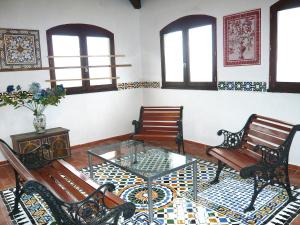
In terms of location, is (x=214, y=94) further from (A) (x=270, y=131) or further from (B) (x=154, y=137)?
(A) (x=270, y=131)

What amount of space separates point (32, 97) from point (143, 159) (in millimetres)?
2220

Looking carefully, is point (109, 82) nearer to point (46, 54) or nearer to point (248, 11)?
point (46, 54)

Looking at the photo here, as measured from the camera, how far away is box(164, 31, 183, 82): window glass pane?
4.93 meters

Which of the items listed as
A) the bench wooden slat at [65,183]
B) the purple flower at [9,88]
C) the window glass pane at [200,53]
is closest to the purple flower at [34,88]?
the purple flower at [9,88]

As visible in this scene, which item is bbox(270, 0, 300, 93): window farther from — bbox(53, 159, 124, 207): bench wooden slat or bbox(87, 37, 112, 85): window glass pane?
bbox(87, 37, 112, 85): window glass pane

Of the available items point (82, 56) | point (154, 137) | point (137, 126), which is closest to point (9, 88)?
point (82, 56)

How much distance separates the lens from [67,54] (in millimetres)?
4789

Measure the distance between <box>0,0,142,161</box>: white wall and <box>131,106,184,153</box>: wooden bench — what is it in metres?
0.98

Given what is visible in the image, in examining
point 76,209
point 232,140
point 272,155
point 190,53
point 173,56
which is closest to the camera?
point 76,209

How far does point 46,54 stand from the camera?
14.8 feet

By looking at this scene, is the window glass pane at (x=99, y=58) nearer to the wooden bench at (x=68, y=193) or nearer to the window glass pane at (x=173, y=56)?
the window glass pane at (x=173, y=56)

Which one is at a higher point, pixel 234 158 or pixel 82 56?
pixel 82 56

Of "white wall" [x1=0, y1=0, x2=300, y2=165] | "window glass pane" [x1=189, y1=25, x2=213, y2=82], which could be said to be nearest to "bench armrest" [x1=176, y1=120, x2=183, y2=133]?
"white wall" [x1=0, y1=0, x2=300, y2=165]

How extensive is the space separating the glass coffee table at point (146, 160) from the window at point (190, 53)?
1.70 metres
